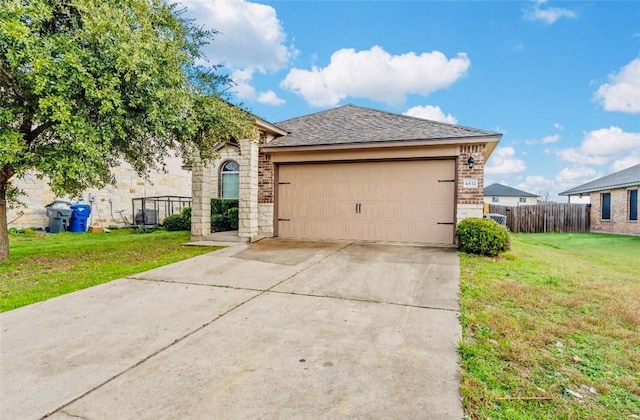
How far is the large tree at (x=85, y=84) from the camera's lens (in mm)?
4715

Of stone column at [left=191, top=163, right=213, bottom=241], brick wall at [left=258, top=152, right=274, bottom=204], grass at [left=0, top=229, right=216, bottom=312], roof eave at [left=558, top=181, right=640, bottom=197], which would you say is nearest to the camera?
grass at [left=0, top=229, right=216, bottom=312]

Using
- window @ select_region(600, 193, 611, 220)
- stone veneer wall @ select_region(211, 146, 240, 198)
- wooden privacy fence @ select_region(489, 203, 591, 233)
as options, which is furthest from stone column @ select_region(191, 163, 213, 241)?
window @ select_region(600, 193, 611, 220)

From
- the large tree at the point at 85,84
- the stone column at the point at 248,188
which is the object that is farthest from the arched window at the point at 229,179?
the large tree at the point at 85,84

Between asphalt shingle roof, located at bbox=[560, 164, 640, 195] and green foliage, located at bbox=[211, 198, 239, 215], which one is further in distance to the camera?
asphalt shingle roof, located at bbox=[560, 164, 640, 195]

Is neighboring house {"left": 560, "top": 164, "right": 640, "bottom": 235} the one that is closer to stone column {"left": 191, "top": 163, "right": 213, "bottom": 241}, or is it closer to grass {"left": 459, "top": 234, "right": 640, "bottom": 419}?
grass {"left": 459, "top": 234, "right": 640, "bottom": 419}

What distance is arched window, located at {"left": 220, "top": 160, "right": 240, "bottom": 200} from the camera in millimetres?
13852

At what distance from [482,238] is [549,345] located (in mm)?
4474

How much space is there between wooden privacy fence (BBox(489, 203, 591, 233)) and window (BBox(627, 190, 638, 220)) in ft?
6.84

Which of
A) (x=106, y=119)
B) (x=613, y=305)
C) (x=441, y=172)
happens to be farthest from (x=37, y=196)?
(x=613, y=305)

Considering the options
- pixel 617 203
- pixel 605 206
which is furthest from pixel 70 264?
pixel 605 206

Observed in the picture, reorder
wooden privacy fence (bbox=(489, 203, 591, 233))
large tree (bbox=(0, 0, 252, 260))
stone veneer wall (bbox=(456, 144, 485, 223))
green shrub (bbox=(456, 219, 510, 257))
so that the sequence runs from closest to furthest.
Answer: large tree (bbox=(0, 0, 252, 260)) < green shrub (bbox=(456, 219, 510, 257)) < stone veneer wall (bbox=(456, 144, 485, 223)) < wooden privacy fence (bbox=(489, 203, 591, 233))

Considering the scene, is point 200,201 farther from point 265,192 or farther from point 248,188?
point 265,192

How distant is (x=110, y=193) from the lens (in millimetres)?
13992

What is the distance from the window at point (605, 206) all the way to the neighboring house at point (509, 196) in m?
23.4
